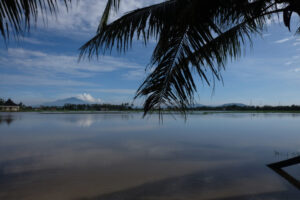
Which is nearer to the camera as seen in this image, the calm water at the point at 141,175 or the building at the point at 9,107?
the calm water at the point at 141,175

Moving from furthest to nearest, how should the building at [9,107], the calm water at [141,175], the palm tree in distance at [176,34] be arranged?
the building at [9,107], the calm water at [141,175], the palm tree in distance at [176,34]

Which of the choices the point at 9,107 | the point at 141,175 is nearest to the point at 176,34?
the point at 141,175

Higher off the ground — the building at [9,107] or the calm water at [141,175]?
the building at [9,107]

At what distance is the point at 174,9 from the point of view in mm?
1858

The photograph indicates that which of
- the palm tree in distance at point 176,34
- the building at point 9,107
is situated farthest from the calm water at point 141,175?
the building at point 9,107

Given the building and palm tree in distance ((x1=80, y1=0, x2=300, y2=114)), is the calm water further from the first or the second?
the building

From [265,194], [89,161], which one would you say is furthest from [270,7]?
[89,161]

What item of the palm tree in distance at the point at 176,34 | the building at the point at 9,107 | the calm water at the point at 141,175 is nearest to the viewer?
the palm tree in distance at the point at 176,34

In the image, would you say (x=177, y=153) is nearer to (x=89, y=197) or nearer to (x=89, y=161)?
(x=89, y=161)

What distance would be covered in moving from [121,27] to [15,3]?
1360 mm

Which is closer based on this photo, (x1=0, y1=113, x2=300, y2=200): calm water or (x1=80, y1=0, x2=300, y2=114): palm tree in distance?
(x1=80, y1=0, x2=300, y2=114): palm tree in distance

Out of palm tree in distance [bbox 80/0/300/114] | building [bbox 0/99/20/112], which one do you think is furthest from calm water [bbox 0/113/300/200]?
building [bbox 0/99/20/112]

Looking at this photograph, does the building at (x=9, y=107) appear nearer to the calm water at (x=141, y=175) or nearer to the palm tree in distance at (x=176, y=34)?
the calm water at (x=141, y=175)

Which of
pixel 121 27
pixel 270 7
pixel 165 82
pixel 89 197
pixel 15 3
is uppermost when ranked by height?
pixel 270 7
